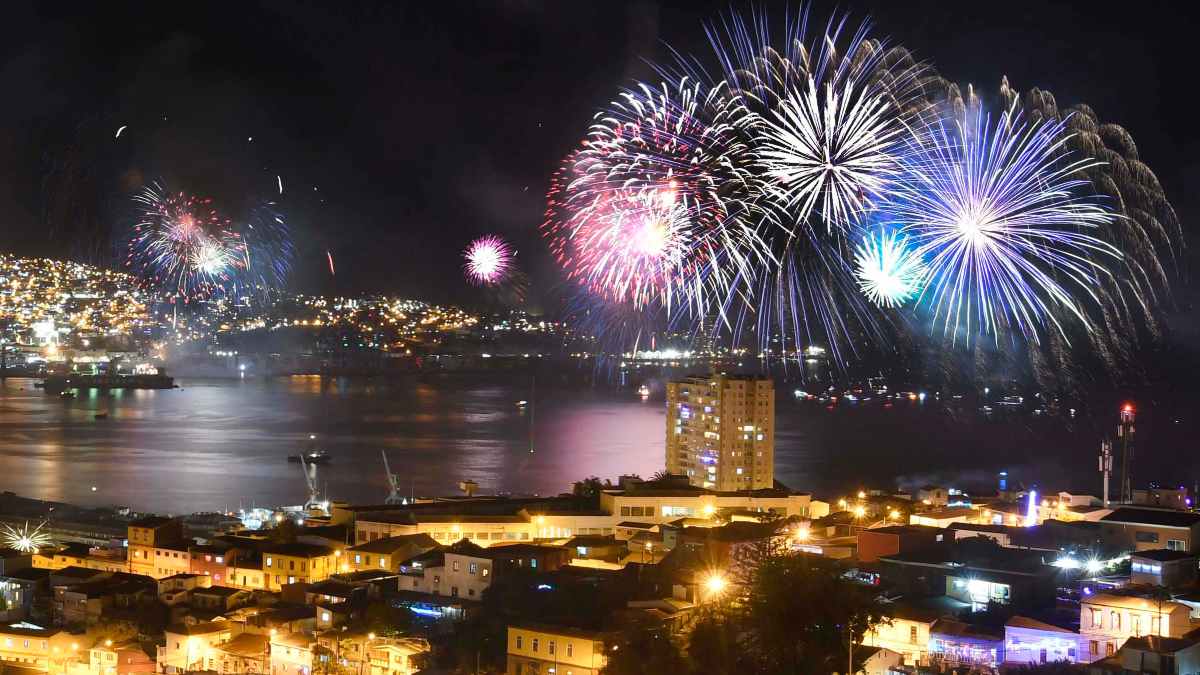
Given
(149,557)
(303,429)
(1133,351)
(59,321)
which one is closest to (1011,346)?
(1133,351)

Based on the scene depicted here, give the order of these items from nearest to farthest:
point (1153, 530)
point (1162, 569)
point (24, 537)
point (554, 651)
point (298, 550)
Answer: point (554, 651) → point (1162, 569) → point (1153, 530) → point (298, 550) → point (24, 537)

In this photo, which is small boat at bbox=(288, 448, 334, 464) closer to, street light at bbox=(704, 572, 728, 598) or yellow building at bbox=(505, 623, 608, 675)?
street light at bbox=(704, 572, 728, 598)

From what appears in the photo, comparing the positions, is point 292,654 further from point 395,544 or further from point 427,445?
point 427,445

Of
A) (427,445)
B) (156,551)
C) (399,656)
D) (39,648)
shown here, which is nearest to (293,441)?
(427,445)

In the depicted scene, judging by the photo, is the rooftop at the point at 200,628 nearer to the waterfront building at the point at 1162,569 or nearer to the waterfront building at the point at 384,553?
the waterfront building at the point at 384,553

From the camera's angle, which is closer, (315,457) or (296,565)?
(296,565)

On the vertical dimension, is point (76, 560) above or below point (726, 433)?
below
